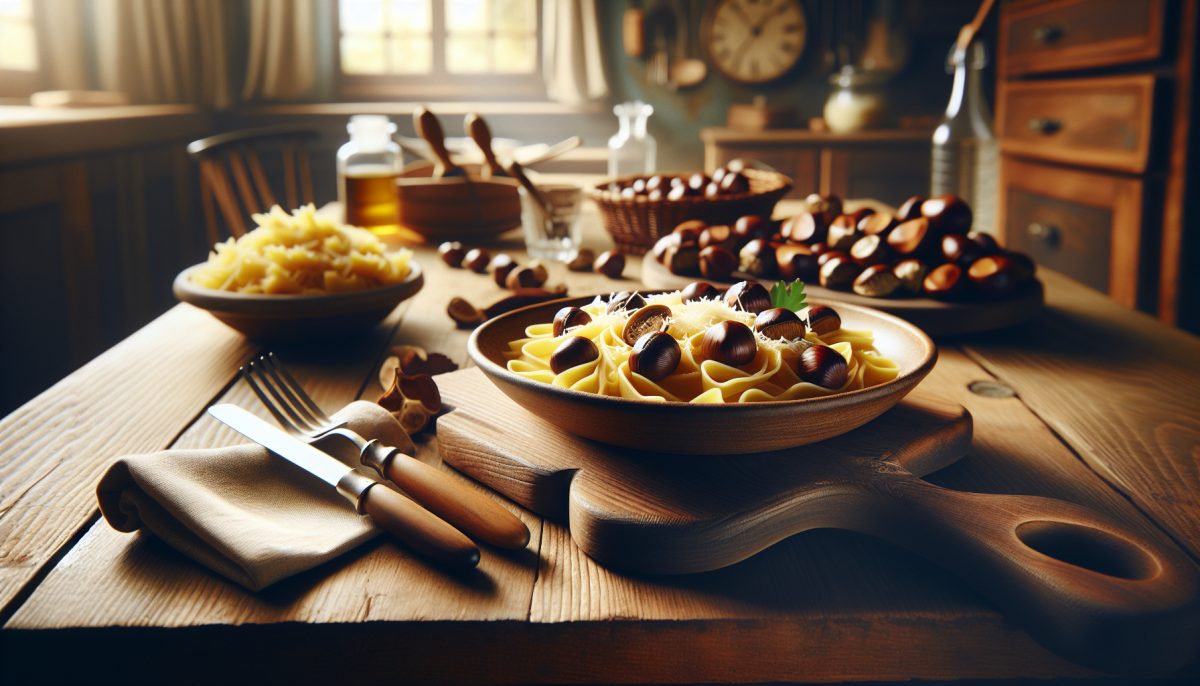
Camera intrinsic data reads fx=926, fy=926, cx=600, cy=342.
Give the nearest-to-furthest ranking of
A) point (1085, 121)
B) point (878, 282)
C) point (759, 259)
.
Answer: point (878, 282)
point (759, 259)
point (1085, 121)


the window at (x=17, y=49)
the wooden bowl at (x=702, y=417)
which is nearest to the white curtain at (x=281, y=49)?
the window at (x=17, y=49)

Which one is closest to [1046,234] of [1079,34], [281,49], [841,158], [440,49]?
[1079,34]

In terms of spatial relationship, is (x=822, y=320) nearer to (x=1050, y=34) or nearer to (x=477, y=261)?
(x=477, y=261)

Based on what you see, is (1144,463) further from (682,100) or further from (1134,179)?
(682,100)

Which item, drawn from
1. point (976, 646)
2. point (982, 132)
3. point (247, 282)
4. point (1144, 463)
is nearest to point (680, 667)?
point (976, 646)

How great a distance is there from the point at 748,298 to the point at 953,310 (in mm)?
466

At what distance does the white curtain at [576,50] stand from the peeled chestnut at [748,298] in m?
3.99

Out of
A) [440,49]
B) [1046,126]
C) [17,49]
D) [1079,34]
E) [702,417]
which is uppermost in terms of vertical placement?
[440,49]

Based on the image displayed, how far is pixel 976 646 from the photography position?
1.83ft

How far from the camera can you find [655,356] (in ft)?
2.26

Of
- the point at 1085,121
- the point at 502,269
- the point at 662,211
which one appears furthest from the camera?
the point at 1085,121

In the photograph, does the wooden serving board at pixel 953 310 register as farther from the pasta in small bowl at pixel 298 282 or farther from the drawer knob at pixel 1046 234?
the drawer knob at pixel 1046 234

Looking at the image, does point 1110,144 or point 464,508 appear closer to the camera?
point 464,508

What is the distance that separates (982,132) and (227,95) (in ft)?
11.9
